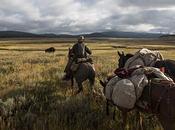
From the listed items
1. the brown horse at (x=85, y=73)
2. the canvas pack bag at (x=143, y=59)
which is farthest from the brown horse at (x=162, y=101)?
the brown horse at (x=85, y=73)

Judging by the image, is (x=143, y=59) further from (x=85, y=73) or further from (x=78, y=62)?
(x=78, y=62)

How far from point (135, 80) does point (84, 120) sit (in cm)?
183

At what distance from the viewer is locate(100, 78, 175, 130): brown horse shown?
6480 mm

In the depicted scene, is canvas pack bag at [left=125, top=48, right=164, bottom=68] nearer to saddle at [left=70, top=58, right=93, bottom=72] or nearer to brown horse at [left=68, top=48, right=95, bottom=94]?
brown horse at [left=68, top=48, right=95, bottom=94]

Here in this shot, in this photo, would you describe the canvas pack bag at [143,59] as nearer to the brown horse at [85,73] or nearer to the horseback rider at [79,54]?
the brown horse at [85,73]

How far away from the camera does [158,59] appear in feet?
34.7

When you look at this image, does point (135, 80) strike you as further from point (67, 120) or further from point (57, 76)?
point (57, 76)

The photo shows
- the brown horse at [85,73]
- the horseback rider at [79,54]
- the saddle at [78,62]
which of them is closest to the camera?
the brown horse at [85,73]

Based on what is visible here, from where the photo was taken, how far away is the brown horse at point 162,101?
21.3 feet

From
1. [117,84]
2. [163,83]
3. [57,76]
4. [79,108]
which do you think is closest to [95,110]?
[79,108]

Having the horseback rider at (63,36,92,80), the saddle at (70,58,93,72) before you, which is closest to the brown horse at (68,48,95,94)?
the saddle at (70,58,93,72)

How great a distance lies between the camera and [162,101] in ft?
21.8

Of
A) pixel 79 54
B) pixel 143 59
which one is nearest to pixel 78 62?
pixel 79 54

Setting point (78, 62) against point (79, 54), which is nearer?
point (78, 62)
